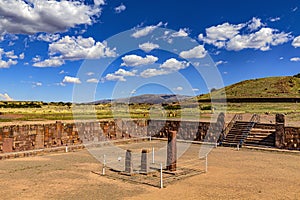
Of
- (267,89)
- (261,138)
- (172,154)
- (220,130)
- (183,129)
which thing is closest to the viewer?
(172,154)

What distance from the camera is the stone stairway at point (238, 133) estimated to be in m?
23.1

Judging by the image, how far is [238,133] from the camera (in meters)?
24.3

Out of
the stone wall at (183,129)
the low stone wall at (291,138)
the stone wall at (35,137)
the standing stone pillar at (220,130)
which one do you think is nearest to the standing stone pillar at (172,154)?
the stone wall at (35,137)

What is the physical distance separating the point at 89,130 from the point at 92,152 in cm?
422

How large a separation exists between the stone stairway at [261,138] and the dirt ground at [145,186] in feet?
16.2

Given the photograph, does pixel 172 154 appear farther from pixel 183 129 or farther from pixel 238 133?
pixel 183 129

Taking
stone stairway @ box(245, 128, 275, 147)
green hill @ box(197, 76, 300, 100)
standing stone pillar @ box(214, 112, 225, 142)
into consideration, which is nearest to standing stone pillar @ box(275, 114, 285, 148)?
stone stairway @ box(245, 128, 275, 147)

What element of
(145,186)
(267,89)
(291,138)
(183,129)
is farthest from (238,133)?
(267,89)

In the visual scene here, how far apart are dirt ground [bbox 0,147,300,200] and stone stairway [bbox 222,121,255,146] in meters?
5.86

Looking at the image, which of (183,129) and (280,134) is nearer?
(280,134)

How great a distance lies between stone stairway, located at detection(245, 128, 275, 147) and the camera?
22.2 metres

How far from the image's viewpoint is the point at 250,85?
301 feet

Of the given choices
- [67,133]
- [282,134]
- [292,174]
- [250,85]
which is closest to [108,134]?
[67,133]

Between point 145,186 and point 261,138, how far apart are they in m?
14.2
